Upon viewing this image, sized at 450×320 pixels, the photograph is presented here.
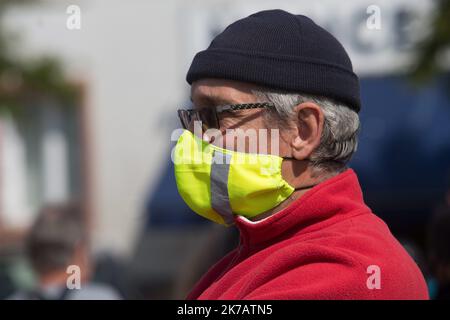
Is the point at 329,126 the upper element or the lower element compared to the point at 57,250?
upper

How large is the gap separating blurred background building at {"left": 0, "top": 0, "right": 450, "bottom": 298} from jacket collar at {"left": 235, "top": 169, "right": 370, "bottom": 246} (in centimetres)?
549

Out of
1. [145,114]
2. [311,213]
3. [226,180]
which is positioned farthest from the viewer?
[145,114]

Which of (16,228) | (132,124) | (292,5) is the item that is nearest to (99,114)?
(132,124)

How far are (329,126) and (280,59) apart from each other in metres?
0.20

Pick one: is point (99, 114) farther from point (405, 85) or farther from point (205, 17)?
point (405, 85)

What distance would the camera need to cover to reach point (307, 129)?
7.10ft

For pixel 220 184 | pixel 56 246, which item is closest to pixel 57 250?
pixel 56 246

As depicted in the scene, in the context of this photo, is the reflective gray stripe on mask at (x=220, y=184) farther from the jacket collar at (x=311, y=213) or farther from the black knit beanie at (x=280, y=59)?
the black knit beanie at (x=280, y=59)

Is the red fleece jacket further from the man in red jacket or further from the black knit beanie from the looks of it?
the black knit beanie

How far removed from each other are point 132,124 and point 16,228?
2.00m

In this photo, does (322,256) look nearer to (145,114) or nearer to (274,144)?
(274,144)

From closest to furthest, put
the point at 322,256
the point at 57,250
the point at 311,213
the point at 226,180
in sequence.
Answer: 1. the point at 322,256
2. the point at 311,213
3. the point at 226,180
4. the point at 57,250

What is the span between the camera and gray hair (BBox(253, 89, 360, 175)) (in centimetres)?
213
